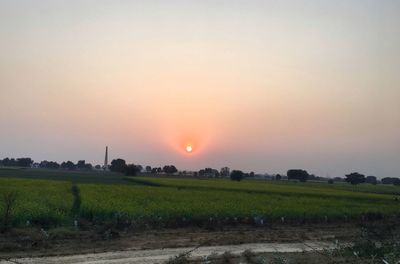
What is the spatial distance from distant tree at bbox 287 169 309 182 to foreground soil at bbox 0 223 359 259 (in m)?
111

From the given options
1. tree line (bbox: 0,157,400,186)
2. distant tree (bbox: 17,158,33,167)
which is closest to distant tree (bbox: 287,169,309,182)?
tree line (bbox: 0,157,400,186)

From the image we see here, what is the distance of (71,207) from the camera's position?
27875 mm

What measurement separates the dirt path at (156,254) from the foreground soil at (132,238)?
0.74 meters

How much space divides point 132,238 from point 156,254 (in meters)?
3.95

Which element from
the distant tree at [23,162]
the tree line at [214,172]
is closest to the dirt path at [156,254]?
the tree line at [214,172]

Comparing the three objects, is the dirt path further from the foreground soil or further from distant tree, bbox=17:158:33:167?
distant tree, bbox=17:158:33:167

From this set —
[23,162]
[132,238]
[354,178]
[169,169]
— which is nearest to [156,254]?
[132,238]

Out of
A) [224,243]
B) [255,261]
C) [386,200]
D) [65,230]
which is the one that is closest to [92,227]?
[65,230]

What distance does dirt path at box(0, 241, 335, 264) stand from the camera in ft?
55.8

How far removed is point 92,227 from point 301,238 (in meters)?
11.5

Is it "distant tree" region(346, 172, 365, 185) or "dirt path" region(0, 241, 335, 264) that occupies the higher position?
"distant tree" region(346, 172, 365, 185)

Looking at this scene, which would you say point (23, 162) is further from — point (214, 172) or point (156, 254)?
point (156, 254)

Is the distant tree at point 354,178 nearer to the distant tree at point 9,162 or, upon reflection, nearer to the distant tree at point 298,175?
the distant tree at point 298,175

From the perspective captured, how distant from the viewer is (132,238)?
22.5 metres
